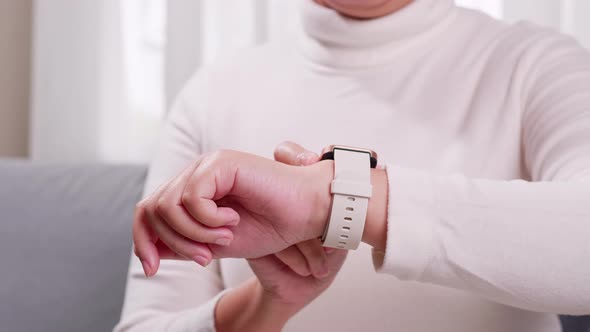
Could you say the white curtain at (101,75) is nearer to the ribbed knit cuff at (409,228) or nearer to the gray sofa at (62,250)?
the gray sofa at (62,250)

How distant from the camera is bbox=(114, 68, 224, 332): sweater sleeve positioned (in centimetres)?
104

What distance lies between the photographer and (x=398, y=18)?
1.09 meters

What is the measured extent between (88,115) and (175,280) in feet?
2.99

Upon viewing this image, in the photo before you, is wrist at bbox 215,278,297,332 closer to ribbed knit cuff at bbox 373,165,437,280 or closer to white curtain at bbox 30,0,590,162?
ribbed knit cuff at bbox 373,165,437,280

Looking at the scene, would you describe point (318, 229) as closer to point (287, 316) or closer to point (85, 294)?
point (287, 316)

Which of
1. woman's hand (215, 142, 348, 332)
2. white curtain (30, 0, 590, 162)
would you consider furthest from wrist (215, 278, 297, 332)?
white curtain (30, 0, 590, 162)

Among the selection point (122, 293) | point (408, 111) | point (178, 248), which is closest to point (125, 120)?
point (122, 293)

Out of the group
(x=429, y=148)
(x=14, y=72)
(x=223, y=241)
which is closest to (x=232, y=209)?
(x=223, y=241)

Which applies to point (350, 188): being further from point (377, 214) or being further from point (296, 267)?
point (296, 267)

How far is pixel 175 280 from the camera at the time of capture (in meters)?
1.12

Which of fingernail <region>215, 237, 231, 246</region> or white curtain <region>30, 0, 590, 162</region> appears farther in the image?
white curtain <region>30, 0, 590, 162</region>

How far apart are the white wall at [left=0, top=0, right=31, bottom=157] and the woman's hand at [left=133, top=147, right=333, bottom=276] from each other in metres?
1.45

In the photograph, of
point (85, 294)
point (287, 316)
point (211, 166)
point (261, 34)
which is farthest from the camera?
point (261, 34)

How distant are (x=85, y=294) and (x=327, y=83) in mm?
643
